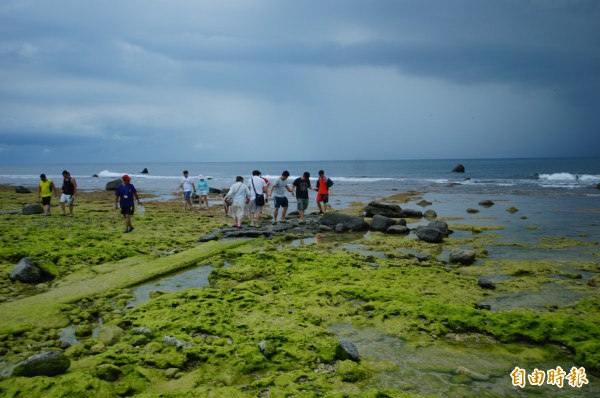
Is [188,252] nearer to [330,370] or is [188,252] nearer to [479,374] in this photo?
[330,370]

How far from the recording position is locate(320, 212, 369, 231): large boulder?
15.8m

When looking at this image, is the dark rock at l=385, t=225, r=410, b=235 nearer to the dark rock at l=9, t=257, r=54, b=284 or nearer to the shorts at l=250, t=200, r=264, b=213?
the shorts at l=250, t=200, r=264, b=213

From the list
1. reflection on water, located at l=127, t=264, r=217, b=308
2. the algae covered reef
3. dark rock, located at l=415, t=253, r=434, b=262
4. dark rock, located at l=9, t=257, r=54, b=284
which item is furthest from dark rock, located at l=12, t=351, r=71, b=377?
dark rock, located at l=415, t=253, r=434, b=262

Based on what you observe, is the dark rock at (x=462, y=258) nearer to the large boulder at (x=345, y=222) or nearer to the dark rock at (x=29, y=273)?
the large boulder at (x=345, y=222)

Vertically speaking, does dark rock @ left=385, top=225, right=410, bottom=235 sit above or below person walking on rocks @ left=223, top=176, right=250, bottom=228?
below

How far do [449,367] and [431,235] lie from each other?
883 cm

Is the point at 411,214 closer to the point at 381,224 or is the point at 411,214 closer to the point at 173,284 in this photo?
the point at 381,224

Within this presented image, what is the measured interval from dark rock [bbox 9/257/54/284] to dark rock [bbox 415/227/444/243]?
11.3m

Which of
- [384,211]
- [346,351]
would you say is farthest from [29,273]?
[384,211]

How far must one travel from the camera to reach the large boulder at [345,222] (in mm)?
15836

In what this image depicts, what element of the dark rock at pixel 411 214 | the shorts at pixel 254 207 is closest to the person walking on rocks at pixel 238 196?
the shorts at pixel 254 207

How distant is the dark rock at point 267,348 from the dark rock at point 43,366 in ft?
8.07

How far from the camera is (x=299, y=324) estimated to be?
6.28 metres

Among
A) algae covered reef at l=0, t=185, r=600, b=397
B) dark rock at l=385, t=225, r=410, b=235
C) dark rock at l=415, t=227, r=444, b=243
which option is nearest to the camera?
algae covered reef at l=0, t=185, r=600, b=397
